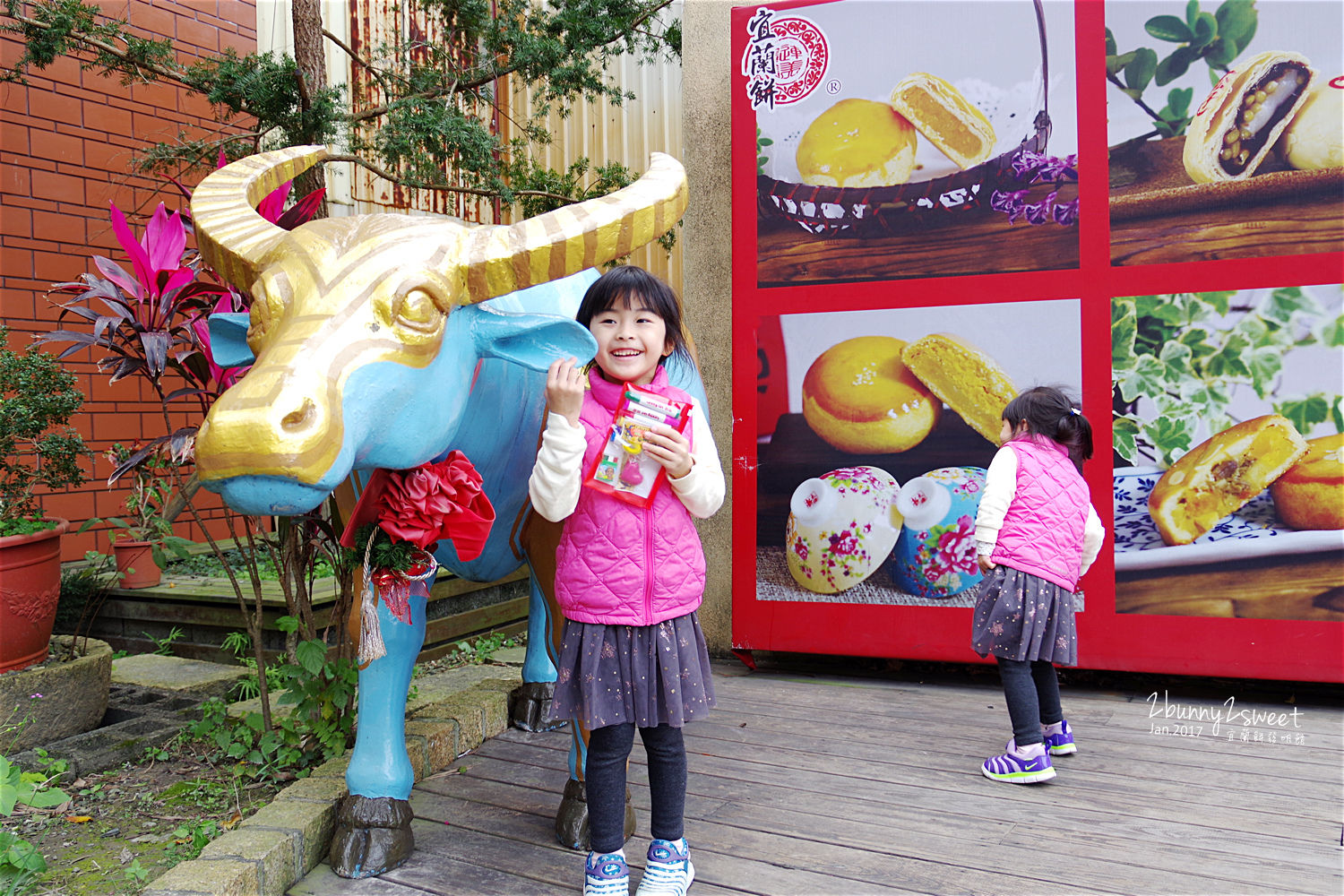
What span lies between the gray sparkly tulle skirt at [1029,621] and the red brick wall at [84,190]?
13.2 ft

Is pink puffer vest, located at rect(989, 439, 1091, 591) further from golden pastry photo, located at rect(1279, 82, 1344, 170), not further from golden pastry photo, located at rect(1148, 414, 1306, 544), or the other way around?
golden pastry photo, located at rect(1279, 82, 1344, 170)

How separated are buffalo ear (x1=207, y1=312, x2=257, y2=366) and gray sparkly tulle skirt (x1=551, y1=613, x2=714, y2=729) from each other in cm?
108

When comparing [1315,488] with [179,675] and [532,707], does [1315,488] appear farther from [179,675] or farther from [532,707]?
[179,675]

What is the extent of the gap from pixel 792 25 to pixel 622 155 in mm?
2043

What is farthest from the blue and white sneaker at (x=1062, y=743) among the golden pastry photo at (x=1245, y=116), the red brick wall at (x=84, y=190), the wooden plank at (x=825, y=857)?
the red brick wall at (x=84, y=190)

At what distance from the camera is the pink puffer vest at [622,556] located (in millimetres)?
2035

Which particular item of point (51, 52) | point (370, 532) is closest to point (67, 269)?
point (51, 52)

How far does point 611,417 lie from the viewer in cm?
213

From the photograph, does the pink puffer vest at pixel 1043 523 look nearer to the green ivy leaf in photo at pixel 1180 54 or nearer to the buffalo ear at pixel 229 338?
the green ivy leaf in photo at pixel 1180 54

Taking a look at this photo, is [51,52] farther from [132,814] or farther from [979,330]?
[979,330]

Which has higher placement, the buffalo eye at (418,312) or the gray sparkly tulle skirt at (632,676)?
the buffalo eye at (418,312)

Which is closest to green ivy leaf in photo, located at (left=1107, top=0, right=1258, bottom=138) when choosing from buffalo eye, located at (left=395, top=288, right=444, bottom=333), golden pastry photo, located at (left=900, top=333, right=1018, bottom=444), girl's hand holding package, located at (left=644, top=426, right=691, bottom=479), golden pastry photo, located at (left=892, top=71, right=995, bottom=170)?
golden pastry photo, located at (left=892, top=71, right=995, bottom=170)

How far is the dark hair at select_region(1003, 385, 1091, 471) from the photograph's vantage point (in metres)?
2.94

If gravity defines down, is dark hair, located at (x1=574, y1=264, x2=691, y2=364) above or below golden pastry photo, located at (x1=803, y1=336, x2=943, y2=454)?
above
